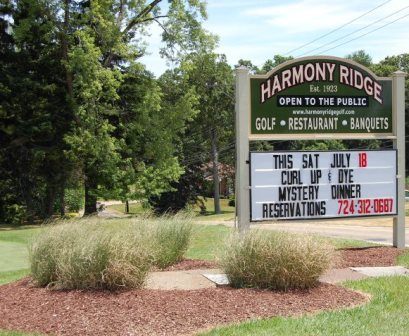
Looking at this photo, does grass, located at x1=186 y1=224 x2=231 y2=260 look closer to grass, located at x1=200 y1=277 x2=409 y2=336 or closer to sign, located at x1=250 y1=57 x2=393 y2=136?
sign, located at x1=250 y1=57 x2=393 y2=136

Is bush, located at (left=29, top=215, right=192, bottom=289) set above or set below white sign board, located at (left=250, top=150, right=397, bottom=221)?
below

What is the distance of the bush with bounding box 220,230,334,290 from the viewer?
7.54 meters

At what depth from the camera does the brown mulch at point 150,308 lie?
6.20 m

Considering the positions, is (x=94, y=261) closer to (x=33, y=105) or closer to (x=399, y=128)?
(x=399, y=128)

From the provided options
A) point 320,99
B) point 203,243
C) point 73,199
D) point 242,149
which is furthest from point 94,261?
point 73,199

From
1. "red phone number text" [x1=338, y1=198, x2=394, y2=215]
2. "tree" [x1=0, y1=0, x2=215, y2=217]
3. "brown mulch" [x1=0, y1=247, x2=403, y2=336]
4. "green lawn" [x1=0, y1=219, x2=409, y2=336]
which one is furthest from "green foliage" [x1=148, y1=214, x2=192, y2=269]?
"tree" [x1=0, y1=0, x2=215, y2=217]

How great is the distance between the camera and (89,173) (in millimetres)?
34656

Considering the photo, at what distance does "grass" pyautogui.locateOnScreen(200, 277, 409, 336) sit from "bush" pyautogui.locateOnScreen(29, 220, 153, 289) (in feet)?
6.18

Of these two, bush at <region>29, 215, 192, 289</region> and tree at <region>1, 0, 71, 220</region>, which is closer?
bush at <region>29, 215, 192, 289</region>

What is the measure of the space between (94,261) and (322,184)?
5672mm

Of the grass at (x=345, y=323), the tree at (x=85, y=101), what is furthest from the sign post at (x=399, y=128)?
the tree at (x=85, y=101)

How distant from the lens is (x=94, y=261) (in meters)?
7.40

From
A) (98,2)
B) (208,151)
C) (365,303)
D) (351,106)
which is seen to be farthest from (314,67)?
(208,151)

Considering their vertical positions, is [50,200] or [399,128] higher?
[399,128]
